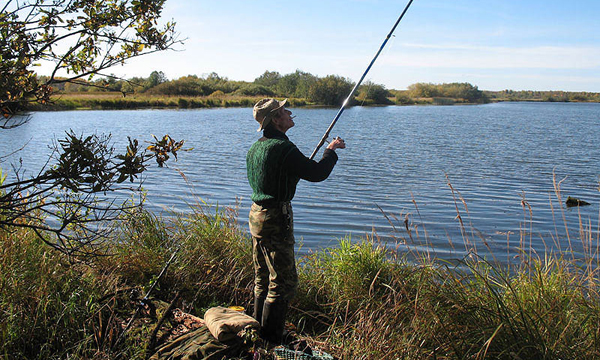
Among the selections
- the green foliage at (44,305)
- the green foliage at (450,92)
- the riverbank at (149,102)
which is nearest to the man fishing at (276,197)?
the green foliage at (44,305)

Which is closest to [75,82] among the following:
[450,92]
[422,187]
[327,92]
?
[422,187]

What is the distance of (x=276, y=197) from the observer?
388cm

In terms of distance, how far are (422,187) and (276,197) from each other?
11.1m

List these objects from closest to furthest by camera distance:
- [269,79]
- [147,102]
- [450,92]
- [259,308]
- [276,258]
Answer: [276,258] → [259,308] → [147,102] → [269,79] → [450,92]

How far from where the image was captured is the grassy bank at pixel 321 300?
3.39 metres

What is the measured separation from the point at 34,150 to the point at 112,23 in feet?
66.2

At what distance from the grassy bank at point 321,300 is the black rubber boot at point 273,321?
0.30m

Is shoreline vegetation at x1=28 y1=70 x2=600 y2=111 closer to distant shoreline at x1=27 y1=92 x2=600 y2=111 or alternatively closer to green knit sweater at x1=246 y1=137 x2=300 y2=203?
distant shoreline at x1=27 y1=92 x2=600 y2=111

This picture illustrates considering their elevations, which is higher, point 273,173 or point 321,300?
point 273,173

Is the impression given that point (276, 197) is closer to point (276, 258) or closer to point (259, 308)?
point (276, 258)

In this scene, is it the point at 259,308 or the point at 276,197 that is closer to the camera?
the point at 276,197

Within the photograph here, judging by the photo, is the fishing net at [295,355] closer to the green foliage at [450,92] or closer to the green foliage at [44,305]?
the green foliage at [44,305]

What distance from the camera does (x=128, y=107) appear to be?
55.9m

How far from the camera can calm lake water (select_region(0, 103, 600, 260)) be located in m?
9.51
